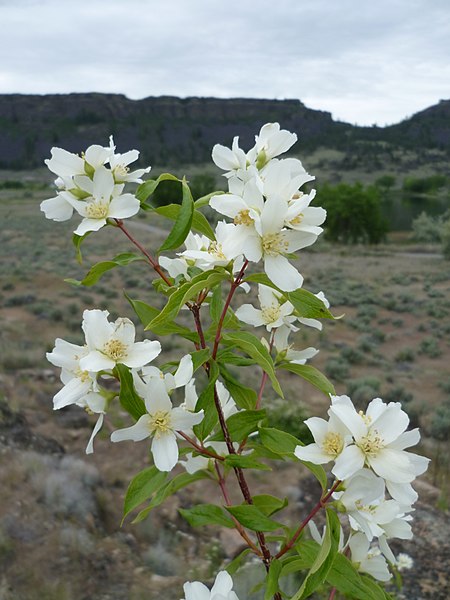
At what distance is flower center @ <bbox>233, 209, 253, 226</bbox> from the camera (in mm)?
1194

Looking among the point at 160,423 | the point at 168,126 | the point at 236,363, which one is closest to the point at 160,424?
the point at 160,423

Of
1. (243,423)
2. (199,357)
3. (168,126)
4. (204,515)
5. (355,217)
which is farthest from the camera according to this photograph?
(168,126)

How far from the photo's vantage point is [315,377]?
5.06ft

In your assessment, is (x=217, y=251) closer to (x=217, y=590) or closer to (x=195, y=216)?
(x=195, y=216)

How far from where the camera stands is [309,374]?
1556mm

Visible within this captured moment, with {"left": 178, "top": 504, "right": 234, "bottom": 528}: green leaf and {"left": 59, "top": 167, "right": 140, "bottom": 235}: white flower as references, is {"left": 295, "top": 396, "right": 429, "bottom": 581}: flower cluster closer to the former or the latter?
{"left": 178, "top": 504, "right": 234, "bottom": 528}: green leaf


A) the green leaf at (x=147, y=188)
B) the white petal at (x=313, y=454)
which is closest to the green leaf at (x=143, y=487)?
the white petal at (x=313, y=454)

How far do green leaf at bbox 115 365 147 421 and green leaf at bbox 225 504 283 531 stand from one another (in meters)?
0.34

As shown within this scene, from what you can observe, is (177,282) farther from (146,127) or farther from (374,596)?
(146,127)

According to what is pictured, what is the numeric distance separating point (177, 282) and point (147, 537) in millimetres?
4237

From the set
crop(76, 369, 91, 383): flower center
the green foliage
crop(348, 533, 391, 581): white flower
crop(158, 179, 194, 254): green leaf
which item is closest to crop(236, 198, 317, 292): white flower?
crop(158, 179, 194, 254): green leaf

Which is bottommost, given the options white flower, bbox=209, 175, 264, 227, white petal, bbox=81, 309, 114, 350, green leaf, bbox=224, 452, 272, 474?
green leaf, bbox=224, 452, 272, 474

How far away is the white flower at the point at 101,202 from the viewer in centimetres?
136

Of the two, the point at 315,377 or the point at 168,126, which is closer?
the point at 315,377
